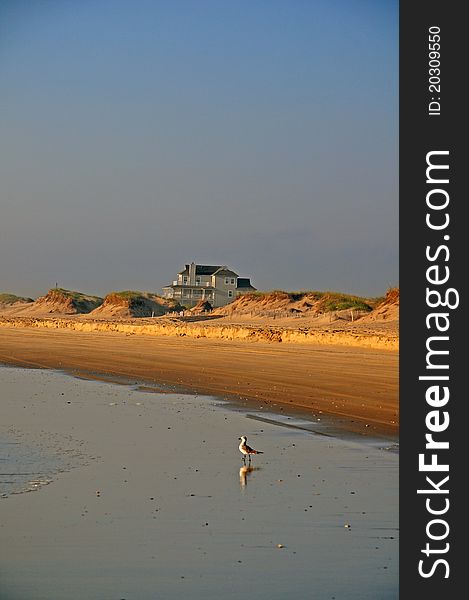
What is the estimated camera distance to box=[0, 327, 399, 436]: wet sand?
17.1 metres

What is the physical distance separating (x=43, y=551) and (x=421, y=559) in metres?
2.94

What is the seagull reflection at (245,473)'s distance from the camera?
10180mm

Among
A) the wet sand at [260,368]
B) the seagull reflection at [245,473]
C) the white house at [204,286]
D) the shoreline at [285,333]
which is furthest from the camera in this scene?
the white house at [204,286]

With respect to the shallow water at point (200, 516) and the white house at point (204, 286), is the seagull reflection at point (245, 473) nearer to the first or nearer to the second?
the shallow water at point (200, 516)

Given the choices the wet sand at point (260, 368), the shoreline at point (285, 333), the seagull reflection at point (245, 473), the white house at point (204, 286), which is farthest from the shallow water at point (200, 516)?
the white house at point (204, 286)

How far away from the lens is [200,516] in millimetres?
8609

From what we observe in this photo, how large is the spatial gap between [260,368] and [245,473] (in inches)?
575

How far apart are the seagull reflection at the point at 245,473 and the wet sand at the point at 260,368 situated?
3.14 metres

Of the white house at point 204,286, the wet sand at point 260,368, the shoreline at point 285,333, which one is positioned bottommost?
the wet sand at point 260,368

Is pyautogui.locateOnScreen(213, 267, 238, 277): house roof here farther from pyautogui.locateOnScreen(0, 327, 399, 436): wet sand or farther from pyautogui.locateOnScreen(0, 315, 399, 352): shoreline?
pyautogui.locateOnScreen(0, 327, 399, 436): wet sand

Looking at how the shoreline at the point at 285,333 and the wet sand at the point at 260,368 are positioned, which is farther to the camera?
the shoreline at the point at 285,333

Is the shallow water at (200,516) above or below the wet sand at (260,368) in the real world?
below

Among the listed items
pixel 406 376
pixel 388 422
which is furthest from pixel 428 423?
pixel 388 422

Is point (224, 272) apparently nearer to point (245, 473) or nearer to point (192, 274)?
point (192, 274)
